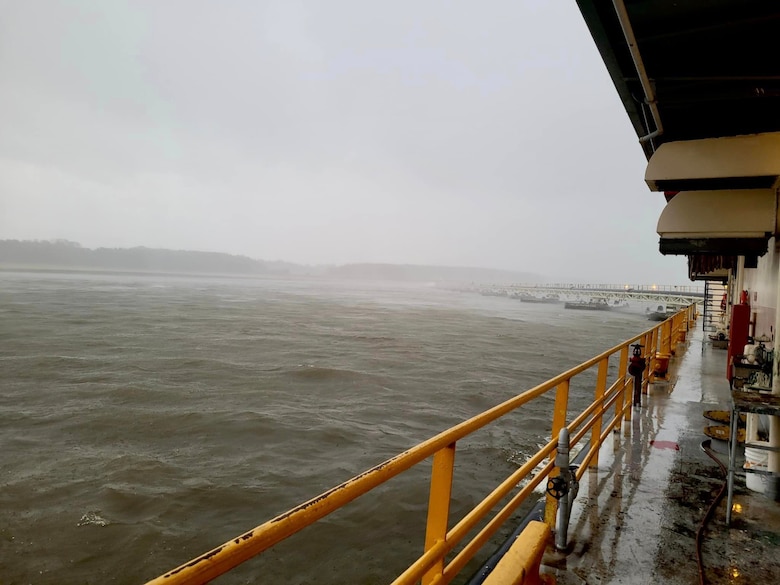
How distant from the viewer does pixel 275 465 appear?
867cm

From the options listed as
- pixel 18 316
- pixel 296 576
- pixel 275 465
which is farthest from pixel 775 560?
pixel 18 316

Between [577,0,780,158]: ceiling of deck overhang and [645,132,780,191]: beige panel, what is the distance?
0.12 m

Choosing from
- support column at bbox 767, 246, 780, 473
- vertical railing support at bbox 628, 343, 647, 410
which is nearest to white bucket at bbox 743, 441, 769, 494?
support column at bbox 767, 246, 780, 473

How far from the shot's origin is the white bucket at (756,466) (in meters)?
4.38

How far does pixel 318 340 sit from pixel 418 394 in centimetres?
1415

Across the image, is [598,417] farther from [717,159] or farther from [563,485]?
[717,159]

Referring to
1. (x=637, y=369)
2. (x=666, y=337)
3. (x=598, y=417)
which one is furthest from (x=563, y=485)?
(x=666, y=337)

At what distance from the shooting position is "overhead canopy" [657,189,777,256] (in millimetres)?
4719

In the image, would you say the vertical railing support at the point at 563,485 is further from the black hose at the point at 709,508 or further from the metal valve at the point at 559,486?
the black hose at the point at 709,508

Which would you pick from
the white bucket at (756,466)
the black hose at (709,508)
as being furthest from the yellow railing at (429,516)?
the white bucket at (756,466)

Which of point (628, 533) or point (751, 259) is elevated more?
point (751, 259)

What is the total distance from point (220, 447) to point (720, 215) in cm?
937

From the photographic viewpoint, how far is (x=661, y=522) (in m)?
3.84

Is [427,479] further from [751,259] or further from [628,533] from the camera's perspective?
[751,259]
